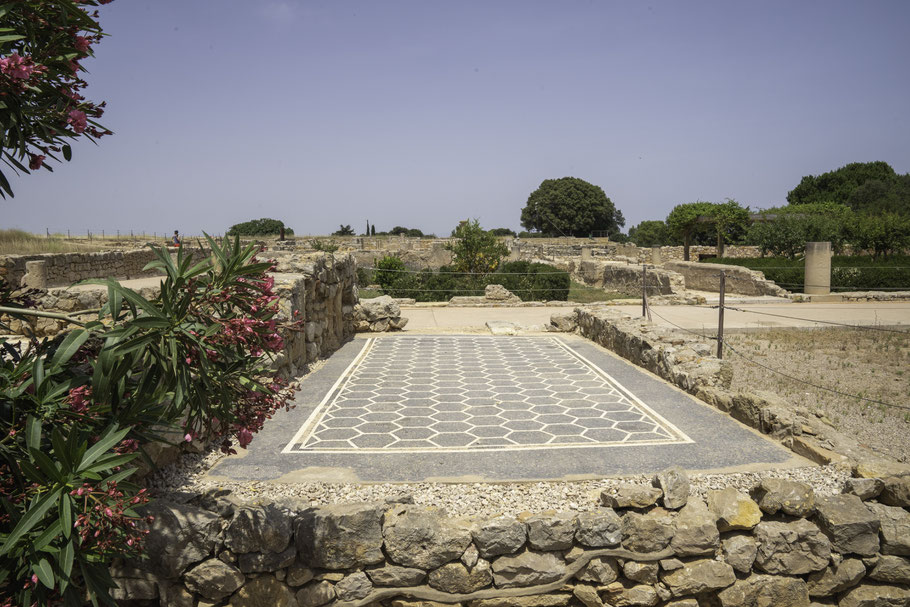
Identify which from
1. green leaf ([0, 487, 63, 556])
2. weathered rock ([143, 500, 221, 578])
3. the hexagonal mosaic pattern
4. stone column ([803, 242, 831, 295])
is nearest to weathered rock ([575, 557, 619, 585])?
the hexagonal mosaic pattern

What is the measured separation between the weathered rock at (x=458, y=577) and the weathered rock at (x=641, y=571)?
3.08 feet

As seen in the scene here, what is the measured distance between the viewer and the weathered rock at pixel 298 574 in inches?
142

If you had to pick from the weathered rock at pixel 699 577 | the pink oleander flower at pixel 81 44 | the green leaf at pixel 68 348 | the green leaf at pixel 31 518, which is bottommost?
the weathered rock at pixel 699 577

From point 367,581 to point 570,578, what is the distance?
50.8 inches

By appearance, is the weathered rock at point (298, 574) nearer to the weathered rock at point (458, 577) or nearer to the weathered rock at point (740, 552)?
the weathered rock at point (458, 577)

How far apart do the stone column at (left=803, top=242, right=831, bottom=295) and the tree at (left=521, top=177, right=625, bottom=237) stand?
131 feet

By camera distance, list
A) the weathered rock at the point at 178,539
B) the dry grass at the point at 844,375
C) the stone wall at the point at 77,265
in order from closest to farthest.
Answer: the weathered rock at the point at 178,539 < the dry grass at the point at 844,375 < the stone wall at the point at 77,265

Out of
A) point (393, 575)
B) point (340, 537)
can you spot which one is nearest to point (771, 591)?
point (393, 575)

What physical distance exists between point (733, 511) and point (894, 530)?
112 centimetres

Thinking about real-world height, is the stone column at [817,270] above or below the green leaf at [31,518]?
above

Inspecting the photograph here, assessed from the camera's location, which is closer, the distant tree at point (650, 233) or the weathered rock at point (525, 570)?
the weathered rock at point (525, 570)

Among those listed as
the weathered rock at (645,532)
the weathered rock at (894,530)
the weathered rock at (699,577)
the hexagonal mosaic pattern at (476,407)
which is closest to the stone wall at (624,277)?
the hexagonal mosaic pattern at (476,407)

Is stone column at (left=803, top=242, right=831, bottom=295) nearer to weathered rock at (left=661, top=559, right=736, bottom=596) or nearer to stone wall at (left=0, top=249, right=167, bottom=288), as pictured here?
weathered rock at (left=661, top=559, right=736, bottom=596)

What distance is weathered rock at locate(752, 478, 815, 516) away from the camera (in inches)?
157
